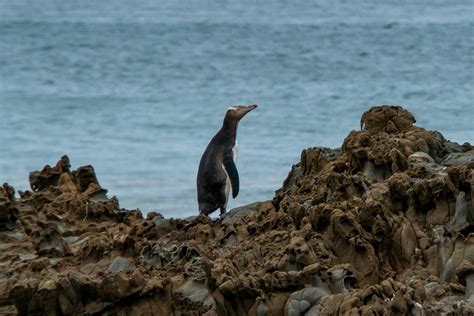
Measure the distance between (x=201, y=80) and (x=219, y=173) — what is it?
23.1 m

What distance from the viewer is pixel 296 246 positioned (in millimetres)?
8891

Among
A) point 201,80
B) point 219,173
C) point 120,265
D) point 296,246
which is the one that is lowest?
point 201,80

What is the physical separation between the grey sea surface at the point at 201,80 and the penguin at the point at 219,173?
117 inches

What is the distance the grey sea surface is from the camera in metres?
24.0

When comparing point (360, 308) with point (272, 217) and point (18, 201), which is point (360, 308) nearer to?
point (272, 217)

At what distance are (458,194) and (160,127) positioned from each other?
68.5 feet

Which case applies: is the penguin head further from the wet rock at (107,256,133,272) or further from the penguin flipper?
the wet rock at (107,256,133,272)

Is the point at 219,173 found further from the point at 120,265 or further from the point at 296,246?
the point at 296,246

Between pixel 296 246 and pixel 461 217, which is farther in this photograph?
pixel 296 246

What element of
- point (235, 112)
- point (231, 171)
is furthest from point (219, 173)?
point (235, 112)

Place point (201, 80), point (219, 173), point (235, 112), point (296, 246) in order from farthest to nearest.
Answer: point (201, 80) < point (235, 112) < point (219, 173) < point (296, 246)

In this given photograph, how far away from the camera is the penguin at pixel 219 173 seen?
14.2 metres

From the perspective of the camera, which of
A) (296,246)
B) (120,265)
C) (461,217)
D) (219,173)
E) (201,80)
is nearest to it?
(461,217)

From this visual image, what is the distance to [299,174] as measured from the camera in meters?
11.5
